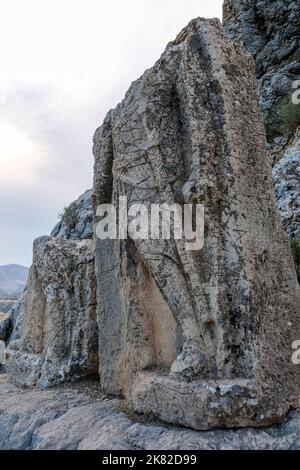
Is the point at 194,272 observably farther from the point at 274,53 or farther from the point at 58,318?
the point at 274,53

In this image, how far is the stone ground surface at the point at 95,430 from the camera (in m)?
2.51

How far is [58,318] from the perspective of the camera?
15.5 feet

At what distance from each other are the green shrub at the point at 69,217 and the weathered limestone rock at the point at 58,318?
734cm

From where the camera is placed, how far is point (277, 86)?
15062mm

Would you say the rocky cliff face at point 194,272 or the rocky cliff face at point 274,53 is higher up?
the rocky cliff face at point 274,53

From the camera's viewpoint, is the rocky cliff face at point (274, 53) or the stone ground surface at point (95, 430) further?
the rocky cliff face at point (274, 53)

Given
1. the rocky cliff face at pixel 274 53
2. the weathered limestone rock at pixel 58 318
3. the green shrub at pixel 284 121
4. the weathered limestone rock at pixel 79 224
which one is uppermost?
the rocky cliff face at pixel 274 53

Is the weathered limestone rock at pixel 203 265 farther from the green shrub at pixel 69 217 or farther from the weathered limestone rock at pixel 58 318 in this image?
the green shrub at pixel 69 217

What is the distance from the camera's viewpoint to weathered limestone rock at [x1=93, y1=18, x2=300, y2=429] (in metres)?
2.80

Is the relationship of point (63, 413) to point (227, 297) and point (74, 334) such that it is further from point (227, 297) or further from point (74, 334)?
point (227, 297)

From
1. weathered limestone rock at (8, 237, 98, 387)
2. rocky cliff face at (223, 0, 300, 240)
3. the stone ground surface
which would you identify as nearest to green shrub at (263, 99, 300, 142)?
rocky cliff face at (223, 0, 300, 240)

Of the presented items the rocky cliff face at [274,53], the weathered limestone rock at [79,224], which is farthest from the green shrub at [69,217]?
the rocky cliff face at [274,53]
